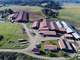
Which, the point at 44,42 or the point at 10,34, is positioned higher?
the point at 10,34

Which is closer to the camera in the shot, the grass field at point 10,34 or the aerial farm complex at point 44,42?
the aerial farm complex at point 44,42

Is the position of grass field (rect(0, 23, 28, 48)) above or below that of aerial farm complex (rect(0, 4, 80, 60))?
above

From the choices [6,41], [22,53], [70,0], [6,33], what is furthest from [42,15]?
[70,0]

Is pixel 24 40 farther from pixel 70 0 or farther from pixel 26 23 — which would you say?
pixel 70 0

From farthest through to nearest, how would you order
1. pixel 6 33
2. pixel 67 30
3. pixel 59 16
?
pixel 59 16, pixel 67 30, pixel 6 33

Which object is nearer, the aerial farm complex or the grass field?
the aerial farm complex

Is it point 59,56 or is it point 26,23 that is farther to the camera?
point 26,23

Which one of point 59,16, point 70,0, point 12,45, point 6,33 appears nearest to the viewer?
point 12,45

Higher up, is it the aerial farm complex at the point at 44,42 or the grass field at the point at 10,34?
the grass field at the point at 10,34
